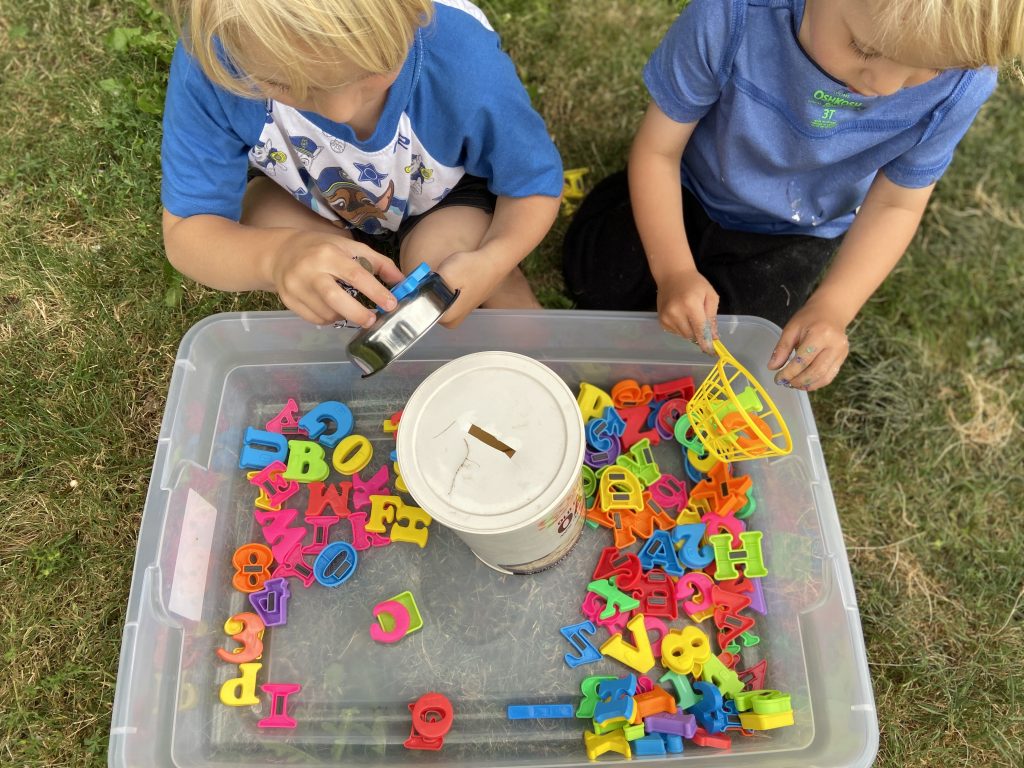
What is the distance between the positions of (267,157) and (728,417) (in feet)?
2.32

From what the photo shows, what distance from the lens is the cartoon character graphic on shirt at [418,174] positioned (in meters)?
1.08

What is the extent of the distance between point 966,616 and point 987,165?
2.91 ft

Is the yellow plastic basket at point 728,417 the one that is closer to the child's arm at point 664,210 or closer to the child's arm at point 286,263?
the child's arm at point 664,210

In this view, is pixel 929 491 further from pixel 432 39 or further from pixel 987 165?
pixel 432 39

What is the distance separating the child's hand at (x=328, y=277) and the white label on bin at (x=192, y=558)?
1.22 ft

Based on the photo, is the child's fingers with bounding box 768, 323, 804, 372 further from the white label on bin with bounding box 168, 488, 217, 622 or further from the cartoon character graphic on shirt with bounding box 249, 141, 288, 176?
the white label on bin with bounding box 168, 488, 217, 622

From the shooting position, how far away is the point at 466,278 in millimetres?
1024

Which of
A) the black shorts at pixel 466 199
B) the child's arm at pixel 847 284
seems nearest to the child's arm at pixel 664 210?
the child's arm at pixel 847 284

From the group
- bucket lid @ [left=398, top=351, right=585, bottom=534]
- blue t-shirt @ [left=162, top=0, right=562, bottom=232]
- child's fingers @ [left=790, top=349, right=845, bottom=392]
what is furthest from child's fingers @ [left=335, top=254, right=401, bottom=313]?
child's fingers @ [left=790, top=349, right=845, bottom=392]

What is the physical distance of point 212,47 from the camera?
0.74 metres

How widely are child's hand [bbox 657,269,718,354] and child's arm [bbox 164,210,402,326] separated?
374 millimetres

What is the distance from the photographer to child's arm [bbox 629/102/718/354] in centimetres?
110

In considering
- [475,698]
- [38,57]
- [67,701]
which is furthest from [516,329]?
[38,57]

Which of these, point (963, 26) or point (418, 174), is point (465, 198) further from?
point (963, 26)
